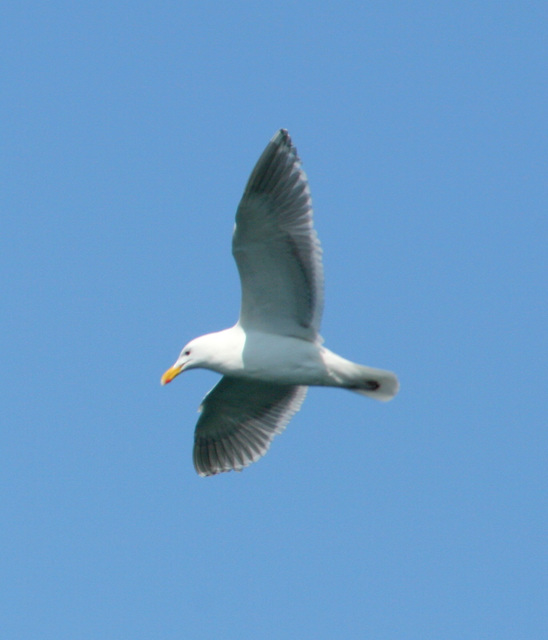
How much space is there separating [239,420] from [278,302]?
2.37 m

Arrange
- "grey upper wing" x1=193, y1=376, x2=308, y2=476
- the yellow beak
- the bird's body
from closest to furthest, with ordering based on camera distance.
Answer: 1. the bird's body
2. the yellow beak
3. "grey upper wing" x1=193, y1=376, x2=308, y2=476

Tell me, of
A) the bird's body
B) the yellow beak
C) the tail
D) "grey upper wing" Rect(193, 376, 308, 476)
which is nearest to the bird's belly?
the bird's body

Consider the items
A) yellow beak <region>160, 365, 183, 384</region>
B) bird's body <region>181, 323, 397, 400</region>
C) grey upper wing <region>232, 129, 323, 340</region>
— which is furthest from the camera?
yellow beak <region>160, 365, 183, 384</region>

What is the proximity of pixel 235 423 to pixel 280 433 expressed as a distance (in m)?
0.53

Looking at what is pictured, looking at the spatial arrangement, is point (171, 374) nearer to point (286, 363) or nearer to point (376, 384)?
point (286, 363)

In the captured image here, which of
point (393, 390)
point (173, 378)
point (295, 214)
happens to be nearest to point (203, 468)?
point (173, 378)

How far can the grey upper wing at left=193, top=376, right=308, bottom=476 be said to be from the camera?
47.6 feet

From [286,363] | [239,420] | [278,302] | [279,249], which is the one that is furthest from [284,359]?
[239,420]

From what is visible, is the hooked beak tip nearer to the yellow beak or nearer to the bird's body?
the yellow beak

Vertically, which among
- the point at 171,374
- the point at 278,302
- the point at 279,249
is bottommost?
the point at 171,374

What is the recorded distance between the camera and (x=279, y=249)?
1256 cm

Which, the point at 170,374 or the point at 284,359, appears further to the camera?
the point at 170,374

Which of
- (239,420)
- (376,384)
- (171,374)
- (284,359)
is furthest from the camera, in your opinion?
(239,420)

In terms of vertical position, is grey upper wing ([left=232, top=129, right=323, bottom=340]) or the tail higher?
grey upper wing ([left=232, top=129, right=323, bottom=340])
